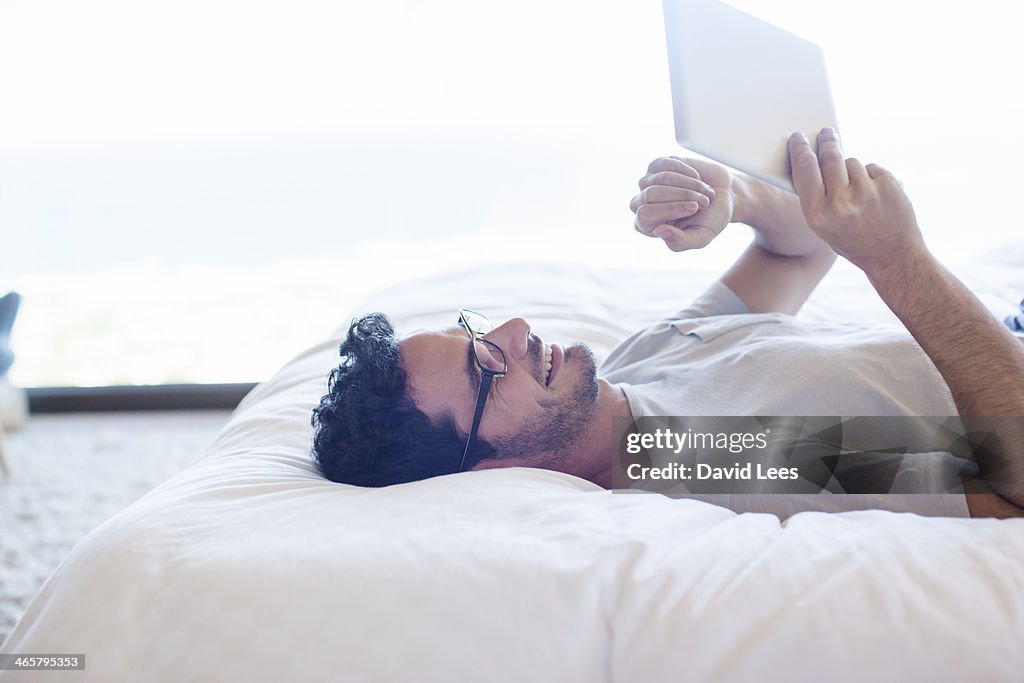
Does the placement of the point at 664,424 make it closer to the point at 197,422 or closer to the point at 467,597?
the point at 467,597

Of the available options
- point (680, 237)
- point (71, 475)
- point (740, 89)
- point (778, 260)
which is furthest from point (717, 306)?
point (71, 475)

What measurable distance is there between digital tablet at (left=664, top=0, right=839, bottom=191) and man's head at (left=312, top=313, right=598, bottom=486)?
1.30 feet

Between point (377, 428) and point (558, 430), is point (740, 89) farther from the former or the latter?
point (377, 428)

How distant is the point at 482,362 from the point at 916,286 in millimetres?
621

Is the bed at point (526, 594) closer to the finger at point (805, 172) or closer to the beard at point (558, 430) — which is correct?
the beard at point (558, 430)

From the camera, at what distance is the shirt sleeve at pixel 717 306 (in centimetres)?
151

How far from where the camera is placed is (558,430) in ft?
3.88

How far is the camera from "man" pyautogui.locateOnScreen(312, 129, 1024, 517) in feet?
3.44

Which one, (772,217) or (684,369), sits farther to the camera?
(772,217)

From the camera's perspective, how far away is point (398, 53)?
264cm

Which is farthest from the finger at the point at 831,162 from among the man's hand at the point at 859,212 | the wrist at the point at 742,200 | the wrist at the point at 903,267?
the wrist at the point at 742,200

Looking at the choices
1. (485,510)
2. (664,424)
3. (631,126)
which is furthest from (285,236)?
(485,510)

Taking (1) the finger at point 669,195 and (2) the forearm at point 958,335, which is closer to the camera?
(2) the forearm at point 958,335

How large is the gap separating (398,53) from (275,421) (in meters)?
1.76
